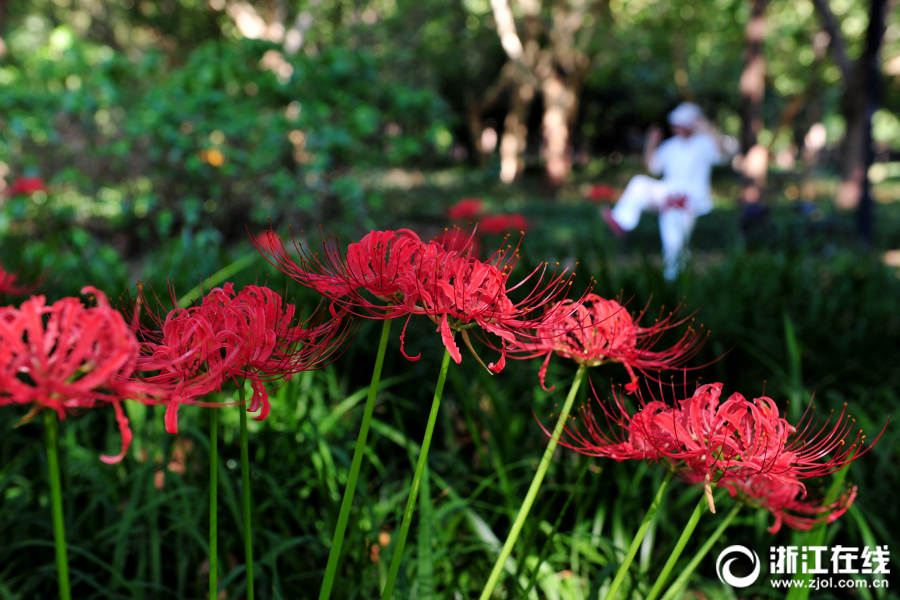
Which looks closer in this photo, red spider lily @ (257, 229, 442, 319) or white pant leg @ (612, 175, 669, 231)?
red spider lily @ (257, 229, 442, 319)

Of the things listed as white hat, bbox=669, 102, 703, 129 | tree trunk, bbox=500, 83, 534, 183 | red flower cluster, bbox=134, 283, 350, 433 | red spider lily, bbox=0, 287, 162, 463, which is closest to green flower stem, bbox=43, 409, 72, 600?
red spider lily, bbox=0, 287, 162, 463

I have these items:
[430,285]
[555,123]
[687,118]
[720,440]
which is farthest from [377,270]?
[555,123]

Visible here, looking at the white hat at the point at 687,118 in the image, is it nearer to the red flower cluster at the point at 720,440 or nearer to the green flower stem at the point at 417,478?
the red flower cluster at the point at 720,440

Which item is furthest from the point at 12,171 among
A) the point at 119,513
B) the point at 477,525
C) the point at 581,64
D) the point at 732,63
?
the point at 732,63

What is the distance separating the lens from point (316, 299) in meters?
3.44

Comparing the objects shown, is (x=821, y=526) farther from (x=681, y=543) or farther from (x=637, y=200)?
(x=637, y=200)

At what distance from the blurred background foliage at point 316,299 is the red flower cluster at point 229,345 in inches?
5.0

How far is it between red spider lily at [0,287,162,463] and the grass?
78cm

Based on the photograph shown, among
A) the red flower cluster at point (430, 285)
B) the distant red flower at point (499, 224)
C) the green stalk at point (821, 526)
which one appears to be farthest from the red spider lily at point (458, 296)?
the distant red flower at point (499, 224)

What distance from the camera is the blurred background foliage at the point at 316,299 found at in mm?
1852

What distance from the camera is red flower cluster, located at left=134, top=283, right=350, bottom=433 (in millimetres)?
784

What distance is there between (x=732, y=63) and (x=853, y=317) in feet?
76.8

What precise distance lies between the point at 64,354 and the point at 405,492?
141 cm

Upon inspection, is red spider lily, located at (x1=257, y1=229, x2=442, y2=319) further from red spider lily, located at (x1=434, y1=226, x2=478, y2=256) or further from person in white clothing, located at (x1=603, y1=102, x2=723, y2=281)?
person in white clothing, located at (x1=603, y1=102, x2=723, y2=281)
